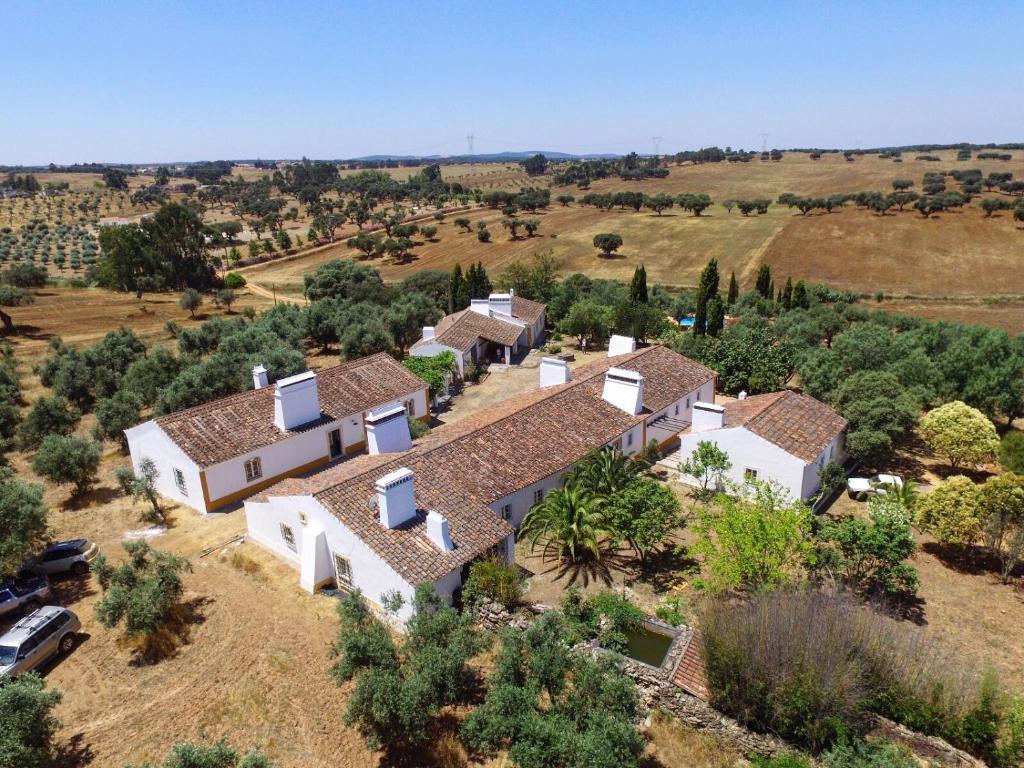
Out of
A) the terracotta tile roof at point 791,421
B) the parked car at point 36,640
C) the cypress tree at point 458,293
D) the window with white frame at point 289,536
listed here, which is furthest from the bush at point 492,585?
the cypress tree at point 458,293

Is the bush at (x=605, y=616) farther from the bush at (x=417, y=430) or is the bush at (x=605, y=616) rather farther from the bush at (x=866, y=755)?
the bush at (x=417, y=430)

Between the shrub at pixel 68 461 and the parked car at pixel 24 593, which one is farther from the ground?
the shrub at pixel 68 461

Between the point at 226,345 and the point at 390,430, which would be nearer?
the point at 390,430

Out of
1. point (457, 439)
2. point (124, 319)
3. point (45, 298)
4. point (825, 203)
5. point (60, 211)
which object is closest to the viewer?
point (457, 439)

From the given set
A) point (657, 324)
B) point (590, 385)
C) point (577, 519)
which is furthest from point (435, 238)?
point (577, 519)

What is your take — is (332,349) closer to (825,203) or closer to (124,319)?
(124,319)

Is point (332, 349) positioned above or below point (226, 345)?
below

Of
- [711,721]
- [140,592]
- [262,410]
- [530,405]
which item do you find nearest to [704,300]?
[530,405]
